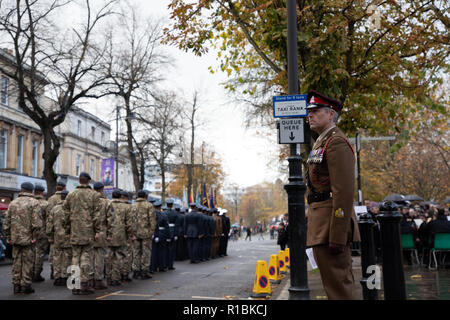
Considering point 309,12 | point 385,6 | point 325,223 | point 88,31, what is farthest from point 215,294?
point 88,31

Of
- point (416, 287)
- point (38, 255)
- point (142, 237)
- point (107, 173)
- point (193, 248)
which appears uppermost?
point (107, 173)

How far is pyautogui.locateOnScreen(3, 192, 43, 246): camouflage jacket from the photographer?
9.71 meters

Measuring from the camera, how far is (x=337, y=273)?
4.57 m

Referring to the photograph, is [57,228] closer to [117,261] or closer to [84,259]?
[117,261]

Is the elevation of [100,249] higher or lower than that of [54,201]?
lower

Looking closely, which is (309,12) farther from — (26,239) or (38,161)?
(38,161)

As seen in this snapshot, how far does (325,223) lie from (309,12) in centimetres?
746

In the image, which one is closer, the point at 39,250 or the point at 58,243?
the point at 58,243

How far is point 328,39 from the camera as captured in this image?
35.2 feet

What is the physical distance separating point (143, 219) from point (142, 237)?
17.8 inches

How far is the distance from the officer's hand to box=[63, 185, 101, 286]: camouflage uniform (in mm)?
6595

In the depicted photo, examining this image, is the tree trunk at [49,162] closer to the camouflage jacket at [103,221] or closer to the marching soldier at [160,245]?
the marching soldier at [160,245]

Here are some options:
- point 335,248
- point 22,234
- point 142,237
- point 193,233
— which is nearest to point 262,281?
point 142,237
